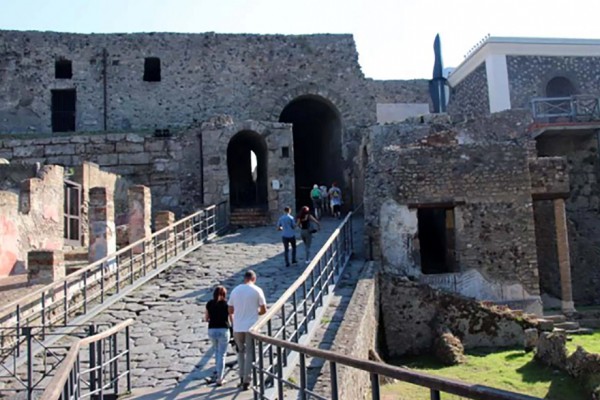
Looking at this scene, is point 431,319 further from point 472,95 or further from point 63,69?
point 63,69

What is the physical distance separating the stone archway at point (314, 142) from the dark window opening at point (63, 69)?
8.50 metres

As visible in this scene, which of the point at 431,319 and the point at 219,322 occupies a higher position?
the point at 219,322

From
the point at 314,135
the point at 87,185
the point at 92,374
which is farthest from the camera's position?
the point at 314,135

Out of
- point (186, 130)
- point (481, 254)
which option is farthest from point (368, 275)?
point (186, 130)

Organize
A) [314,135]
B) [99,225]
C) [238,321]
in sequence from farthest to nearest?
[314,135] < [99,225] < [238,321]

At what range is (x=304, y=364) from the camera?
525 cm

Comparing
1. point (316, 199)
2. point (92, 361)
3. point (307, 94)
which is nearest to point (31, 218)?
point (316, 199)

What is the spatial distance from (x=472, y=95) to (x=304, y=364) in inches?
913

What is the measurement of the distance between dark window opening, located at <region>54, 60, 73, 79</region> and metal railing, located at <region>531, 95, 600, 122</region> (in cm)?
1727

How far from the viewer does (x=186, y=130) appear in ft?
71.3

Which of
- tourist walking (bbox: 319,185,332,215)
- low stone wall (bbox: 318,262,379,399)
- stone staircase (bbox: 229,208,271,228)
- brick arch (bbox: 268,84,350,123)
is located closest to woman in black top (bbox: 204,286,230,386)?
low stone wall (bbox: 318,262,379,399)

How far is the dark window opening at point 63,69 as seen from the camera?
80.6ft

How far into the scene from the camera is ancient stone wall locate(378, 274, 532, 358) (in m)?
12.9

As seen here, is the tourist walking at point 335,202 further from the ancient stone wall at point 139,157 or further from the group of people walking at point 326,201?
the ancient stone wall at point 139,157
